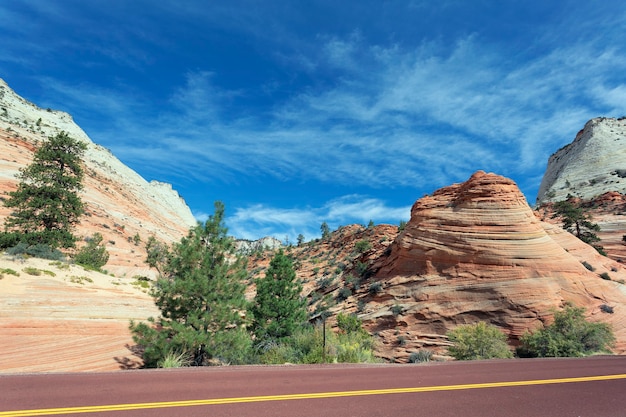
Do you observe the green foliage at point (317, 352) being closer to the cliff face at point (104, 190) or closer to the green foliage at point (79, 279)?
the green foliage at point (79, 279)

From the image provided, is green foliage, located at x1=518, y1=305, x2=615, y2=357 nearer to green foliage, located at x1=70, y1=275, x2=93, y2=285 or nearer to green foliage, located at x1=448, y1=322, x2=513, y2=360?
green foliage, located at x1=448, y1=322, x2=513, y2=360

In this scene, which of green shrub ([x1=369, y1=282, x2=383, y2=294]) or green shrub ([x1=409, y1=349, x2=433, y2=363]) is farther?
green shrub ([x1=369, y1=282, x2=383, y2=294])

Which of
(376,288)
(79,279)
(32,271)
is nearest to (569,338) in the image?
(376,288)

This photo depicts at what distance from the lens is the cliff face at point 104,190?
141ft

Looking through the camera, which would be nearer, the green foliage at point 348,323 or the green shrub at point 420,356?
the green shrub at point 420,356

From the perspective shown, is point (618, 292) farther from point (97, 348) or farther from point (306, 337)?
point (97, 348)

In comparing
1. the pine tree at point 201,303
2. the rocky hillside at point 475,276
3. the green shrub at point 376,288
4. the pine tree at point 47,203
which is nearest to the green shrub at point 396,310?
the rocky hillside at point 475,276

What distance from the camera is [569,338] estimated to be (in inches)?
666

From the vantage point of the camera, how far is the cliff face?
141 feet

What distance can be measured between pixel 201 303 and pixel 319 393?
9.53m

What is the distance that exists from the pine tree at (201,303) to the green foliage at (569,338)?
47.8 feet

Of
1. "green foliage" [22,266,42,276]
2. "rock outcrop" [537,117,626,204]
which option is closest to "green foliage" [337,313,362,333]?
"green foliage" [22,266,42,276]

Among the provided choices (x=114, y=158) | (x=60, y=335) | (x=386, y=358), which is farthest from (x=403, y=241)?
(x=114, y=158)

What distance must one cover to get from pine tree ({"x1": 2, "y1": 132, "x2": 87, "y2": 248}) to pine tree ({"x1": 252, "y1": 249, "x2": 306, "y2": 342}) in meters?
15.9
